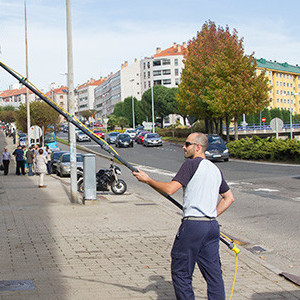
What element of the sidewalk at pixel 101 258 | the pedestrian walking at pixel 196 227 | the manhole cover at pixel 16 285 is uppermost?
the pedestrian walking at pixel 196 227

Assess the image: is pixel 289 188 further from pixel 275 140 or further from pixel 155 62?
pixel 155 62

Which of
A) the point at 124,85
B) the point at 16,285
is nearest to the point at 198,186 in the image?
the point at 16,285

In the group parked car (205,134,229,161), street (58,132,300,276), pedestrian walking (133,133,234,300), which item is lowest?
street (58,132,300,276)

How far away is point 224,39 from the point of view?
163ft

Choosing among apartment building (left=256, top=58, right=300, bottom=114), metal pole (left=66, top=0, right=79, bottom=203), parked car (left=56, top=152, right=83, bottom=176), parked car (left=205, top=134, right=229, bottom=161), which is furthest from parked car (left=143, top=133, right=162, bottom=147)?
apartment building (left=256, top=58, right=300, bottom=114)

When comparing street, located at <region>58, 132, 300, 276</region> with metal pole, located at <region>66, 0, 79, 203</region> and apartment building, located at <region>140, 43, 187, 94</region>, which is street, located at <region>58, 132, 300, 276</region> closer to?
metal pole, located at <region>66, 0, 79, 203</region>

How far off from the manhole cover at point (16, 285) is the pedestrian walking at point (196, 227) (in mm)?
2164

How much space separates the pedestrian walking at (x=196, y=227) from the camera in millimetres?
4336

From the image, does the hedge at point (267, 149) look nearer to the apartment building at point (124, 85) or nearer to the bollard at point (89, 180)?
the bollard at point (89, 180)

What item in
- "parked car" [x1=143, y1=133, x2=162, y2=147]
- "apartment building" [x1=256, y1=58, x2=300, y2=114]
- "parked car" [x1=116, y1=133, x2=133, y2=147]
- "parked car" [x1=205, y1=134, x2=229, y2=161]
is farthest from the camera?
"apartment building" [x1=256, y1=58, x2=300, y2=114]

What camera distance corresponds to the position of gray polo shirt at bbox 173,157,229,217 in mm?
4328

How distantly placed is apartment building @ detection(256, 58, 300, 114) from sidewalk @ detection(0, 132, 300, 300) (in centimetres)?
11765

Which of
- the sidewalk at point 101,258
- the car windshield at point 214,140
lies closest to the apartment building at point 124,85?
the car windshield at point 214,140

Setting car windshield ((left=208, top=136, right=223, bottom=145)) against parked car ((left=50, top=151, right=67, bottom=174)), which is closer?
parked car ((left=50, top=151, right=67, bottom=174))
